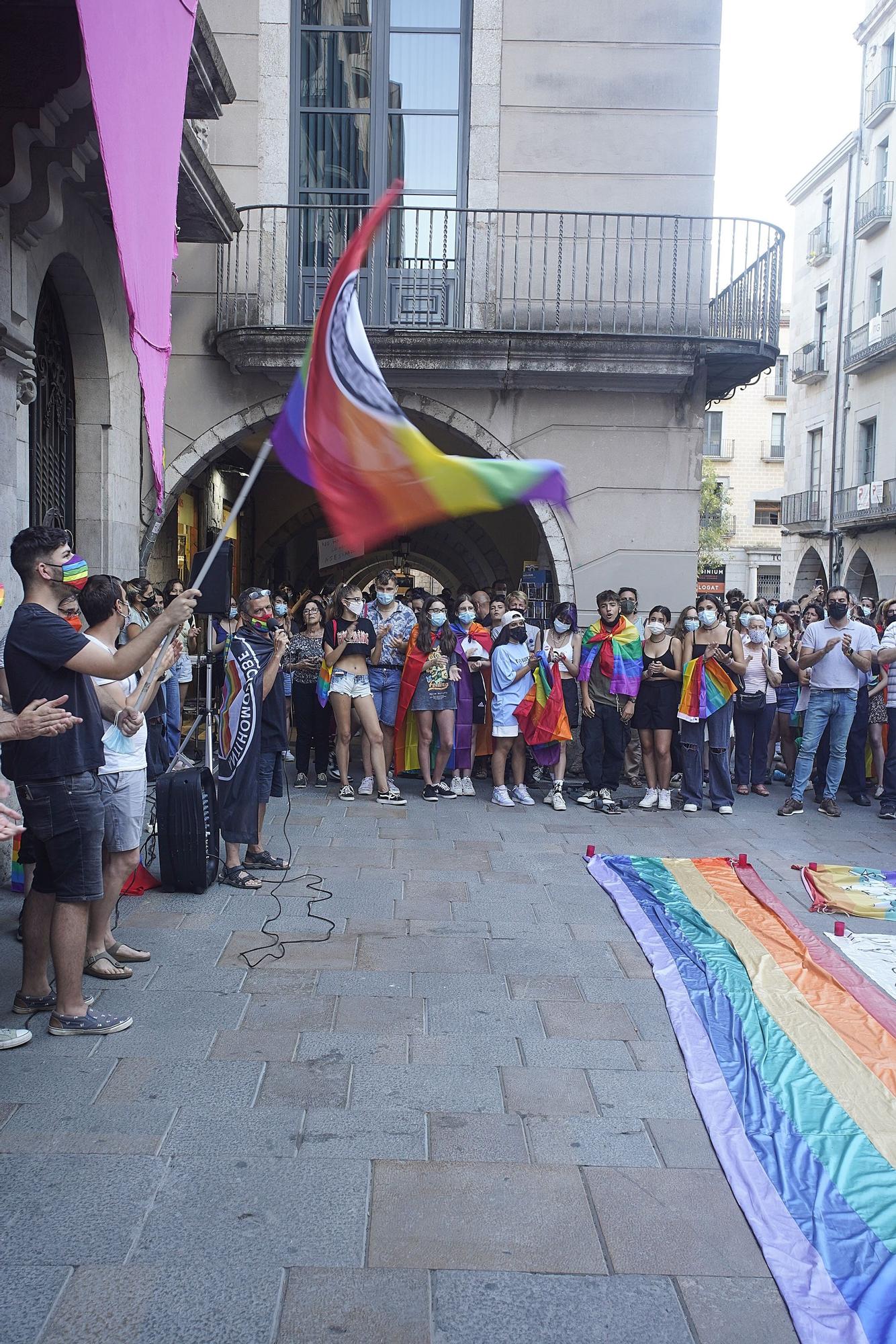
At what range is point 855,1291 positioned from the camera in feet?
10.2

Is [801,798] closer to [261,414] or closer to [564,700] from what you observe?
[564,700]

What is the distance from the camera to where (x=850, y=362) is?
31.6 m

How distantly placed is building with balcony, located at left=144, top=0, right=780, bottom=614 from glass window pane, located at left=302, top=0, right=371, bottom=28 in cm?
4

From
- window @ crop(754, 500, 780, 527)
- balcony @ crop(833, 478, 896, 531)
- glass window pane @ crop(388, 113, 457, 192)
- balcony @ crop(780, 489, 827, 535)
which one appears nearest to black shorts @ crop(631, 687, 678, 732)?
glass window pane @ crop(388, 113, 457, 192)

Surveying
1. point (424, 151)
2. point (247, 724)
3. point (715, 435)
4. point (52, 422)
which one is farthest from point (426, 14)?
point (715, 435)

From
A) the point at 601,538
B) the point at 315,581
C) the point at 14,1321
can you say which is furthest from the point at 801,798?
the point at 315,581

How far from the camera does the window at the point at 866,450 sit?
31375 mm

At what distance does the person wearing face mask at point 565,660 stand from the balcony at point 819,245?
94.7 feet

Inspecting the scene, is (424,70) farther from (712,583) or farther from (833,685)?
(712,583)

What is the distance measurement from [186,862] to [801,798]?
19.7ft

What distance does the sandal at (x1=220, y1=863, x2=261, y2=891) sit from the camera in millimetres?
6996

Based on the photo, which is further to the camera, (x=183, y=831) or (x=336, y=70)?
(x=336, y=70)

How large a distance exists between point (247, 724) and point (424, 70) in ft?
31.9

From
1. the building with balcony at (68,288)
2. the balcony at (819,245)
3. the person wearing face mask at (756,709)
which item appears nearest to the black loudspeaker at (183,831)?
the building with balcony at (68,288)
